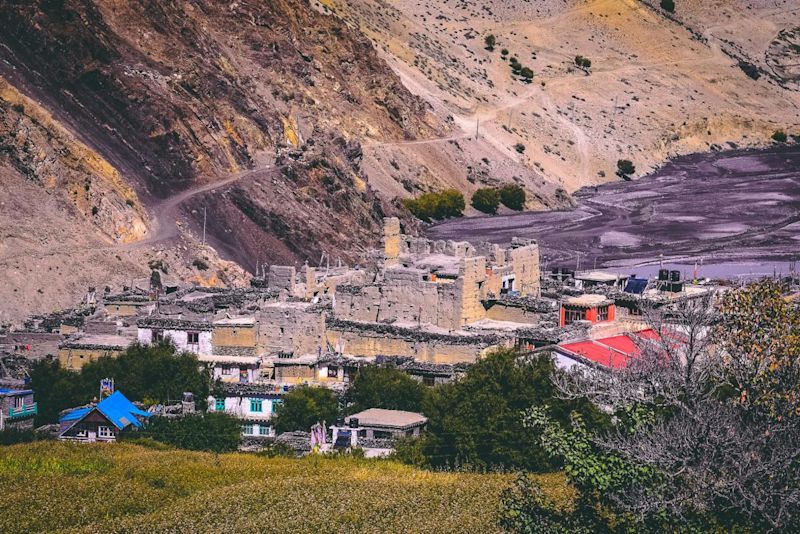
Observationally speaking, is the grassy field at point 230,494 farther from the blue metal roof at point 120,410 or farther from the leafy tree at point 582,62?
the leafy tree at point 582,62

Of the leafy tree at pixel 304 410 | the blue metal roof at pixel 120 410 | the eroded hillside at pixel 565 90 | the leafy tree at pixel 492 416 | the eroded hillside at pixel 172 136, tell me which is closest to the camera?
the leafy tree at pixel 492 416

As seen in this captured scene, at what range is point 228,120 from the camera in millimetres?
99500

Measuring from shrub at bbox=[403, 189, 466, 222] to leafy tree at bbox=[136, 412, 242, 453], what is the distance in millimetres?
62203

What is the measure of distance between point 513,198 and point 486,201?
10.7ft

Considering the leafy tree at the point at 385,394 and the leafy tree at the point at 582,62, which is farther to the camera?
the leafy tree at the point at 582,62

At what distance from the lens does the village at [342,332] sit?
48.6 m

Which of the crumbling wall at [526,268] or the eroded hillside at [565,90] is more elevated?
the eroded hillside at [565,90]

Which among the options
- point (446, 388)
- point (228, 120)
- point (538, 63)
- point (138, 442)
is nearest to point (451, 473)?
point (446, 388)

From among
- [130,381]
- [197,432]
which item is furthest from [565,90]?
[197,432]

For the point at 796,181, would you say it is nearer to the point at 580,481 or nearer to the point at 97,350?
the point at 97,350

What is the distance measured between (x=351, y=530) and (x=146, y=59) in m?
68.4

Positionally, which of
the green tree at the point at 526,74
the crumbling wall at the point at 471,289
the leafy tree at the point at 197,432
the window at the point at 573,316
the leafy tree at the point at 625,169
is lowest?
the leafy tree at the point at 197,432

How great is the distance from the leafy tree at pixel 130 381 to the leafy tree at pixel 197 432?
270 centimetres

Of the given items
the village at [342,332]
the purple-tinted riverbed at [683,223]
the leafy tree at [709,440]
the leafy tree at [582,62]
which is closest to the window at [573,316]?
the village at [342,332]
